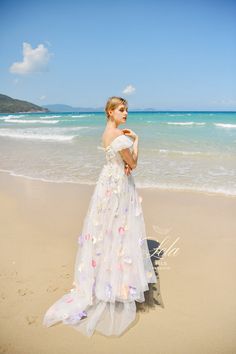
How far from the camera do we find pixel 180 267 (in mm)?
4258

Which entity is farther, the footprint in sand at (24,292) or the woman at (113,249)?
the footprint in sand at (24,292)

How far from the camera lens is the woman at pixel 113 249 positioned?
320 cm

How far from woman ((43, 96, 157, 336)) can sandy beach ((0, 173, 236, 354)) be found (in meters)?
0.18

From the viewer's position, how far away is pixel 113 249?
128 inches

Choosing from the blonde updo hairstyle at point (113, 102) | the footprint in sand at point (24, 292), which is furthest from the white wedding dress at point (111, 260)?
the footprint in sand at point (24, 292)

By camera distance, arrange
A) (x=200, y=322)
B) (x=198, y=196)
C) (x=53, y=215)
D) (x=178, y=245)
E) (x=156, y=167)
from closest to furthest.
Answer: (x=200, y=322) → (x=178, y=245) → (x=53, y=215) → (x=198, y=196) → (x=156, y=167)

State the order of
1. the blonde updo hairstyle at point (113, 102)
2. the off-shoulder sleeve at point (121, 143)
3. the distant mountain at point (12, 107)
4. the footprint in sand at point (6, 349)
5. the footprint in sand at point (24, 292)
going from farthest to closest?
the distant mountain at point (12, 107) < the footprint in sand at point (24, 292) < the blonde updo hairstyle at point (113, 102) < the off-shoulder sleeve at point (121, 143) < the footprint in sand at point (6, 349)

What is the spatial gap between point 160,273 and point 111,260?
1.11 meters

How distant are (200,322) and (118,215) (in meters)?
1.31

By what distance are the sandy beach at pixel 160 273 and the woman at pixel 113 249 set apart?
0.60 ft

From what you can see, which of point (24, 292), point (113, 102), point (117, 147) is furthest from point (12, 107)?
point (117, 147)

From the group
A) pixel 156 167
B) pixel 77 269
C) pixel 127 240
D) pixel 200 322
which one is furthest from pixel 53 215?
pixel 156 167

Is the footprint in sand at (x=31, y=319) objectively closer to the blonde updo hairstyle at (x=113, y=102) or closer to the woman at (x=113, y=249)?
the woman at (x=113, y=249)

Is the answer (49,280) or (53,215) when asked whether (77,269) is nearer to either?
(49,280)
